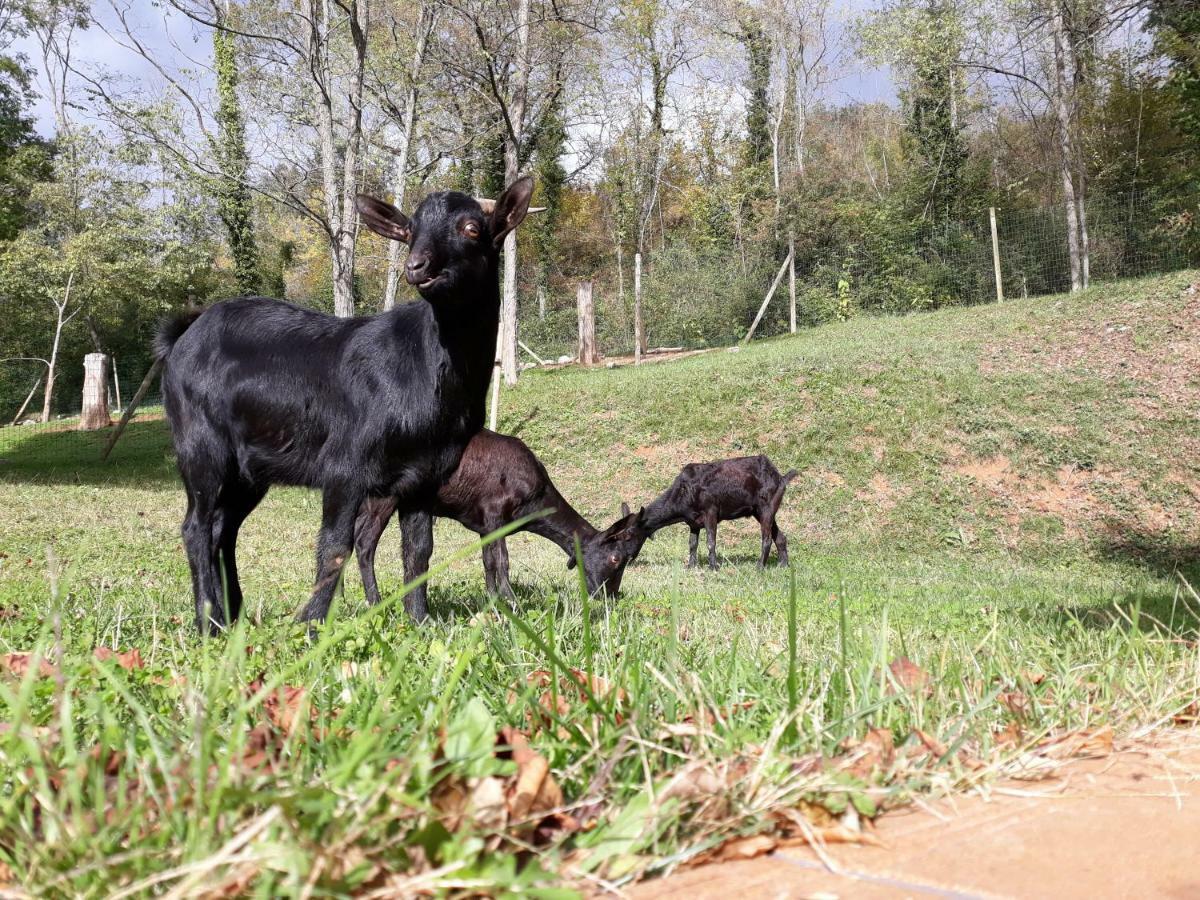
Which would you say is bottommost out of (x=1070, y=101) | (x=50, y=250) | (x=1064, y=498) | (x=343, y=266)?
(x=1064, y=498)

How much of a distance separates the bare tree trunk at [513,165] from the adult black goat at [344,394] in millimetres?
16502

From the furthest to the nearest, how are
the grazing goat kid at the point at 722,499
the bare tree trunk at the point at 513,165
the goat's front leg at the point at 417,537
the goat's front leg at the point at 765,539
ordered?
the bare tree trunk at the point at 513,165
the grazing goat kid at the point at 722,499
the goat's front leg at the point at 765,539
the goat's front leg at the point at 417,537

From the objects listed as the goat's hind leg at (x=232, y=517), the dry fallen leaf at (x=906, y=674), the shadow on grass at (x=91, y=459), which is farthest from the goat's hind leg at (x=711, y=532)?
the shadow on grass at (x=91, y=459)

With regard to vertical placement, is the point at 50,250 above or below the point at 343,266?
above

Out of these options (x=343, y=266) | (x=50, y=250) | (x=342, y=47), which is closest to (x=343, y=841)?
(x=343, y=266)

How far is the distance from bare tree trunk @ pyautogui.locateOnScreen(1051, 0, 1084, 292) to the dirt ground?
26504mm

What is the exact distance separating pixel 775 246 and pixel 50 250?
27.5m

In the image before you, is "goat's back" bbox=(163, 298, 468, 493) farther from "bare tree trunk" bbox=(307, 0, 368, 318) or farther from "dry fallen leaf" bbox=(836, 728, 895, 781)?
"bare tree trunk" bbox=(307, 0, 368, 318)

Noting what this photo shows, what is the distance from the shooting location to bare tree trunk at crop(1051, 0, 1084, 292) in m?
25.2

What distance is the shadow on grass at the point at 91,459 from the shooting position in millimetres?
18828

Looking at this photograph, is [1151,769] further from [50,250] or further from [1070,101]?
[50,250]

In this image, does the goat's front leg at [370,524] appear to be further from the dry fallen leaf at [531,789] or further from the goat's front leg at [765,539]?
the goat's front leg at [765,539]

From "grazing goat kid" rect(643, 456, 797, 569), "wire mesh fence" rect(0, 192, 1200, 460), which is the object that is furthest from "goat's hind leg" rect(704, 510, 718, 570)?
"wire mesh fence" rect(0, 192, 1200, 460)

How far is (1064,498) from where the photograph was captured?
1326 cm
